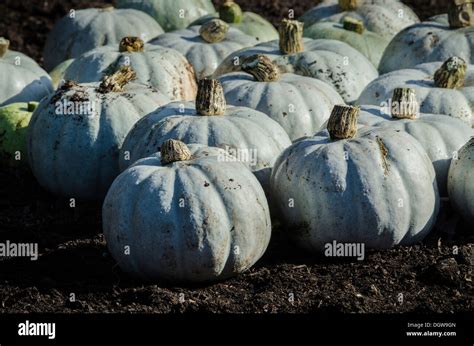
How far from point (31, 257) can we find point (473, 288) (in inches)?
93.9

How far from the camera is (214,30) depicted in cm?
866

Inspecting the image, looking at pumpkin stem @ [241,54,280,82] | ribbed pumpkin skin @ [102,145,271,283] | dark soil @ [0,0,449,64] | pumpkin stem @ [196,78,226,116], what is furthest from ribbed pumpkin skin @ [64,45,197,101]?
dark soil @ [0,0,449,64]

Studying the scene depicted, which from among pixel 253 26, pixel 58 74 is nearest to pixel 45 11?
pixel 253 26

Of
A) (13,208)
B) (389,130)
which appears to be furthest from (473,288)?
(13,208)

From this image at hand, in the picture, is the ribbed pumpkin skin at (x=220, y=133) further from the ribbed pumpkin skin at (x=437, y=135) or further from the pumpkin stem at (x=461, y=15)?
the pumpkin stem at (x=461, y=15)

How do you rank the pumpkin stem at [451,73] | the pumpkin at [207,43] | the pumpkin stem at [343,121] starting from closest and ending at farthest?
the pumpkin stem at [343,121], the pumpkin stem at [451,73], the pumpkin at [207,43]

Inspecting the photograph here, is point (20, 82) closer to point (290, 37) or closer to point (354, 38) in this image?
point (290, 37)

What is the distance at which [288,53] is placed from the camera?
7812 millimetres

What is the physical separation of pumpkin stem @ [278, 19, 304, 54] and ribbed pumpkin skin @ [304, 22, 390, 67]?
1.24 meters

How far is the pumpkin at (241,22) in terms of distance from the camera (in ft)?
31.1

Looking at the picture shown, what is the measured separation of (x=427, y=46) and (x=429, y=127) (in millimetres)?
1919

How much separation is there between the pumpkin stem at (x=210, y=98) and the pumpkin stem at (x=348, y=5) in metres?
3.56

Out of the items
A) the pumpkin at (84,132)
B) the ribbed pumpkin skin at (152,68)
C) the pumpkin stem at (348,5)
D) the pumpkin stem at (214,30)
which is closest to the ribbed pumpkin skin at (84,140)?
the pumpkin at (84,132)

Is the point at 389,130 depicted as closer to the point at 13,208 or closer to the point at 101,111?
the point at 101,111
